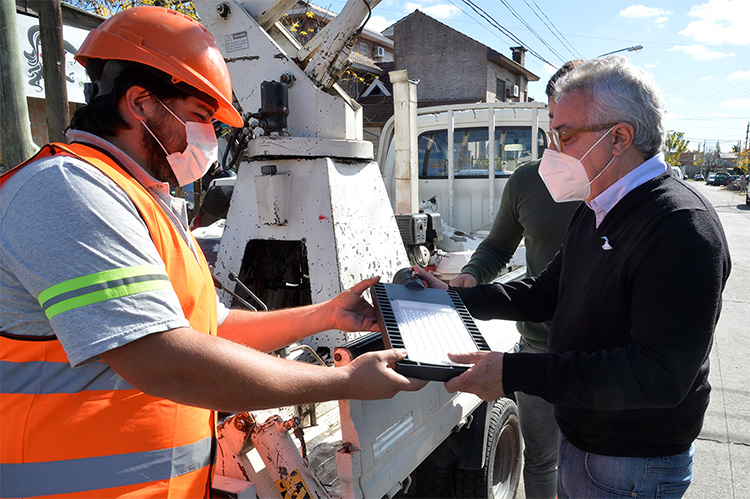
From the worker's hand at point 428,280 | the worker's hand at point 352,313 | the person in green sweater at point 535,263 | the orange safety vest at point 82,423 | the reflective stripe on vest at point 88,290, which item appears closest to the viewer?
the reflective stripe on vest at point 88,290

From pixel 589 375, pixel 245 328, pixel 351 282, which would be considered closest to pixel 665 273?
pixel 589 375

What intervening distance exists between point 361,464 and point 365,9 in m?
2.62

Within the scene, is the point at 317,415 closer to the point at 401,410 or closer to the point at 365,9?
the point at 401,410

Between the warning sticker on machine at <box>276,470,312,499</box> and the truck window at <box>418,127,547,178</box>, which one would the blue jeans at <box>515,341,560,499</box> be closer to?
the warning sticker on machine at <box>276,470,312,499</box>

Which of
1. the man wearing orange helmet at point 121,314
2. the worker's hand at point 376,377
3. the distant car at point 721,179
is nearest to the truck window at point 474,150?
the worker's hand at point 376,377

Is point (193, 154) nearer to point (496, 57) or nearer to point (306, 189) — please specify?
point (306, 189)

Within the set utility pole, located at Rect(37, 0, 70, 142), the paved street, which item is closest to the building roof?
the paved street

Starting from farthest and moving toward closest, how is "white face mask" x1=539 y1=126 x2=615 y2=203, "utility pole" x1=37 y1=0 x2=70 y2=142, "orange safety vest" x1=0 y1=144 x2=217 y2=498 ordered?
"utility pole" x1=37 y1=0 x2=70 y2=142
"white face mask" x1=539 y1=126 x2=615 y2=203
"orange safety vest" x1=0 y1=144 x2=217 y2=498

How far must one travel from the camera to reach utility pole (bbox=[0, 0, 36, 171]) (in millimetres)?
3471

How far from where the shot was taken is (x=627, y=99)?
1.69 metres

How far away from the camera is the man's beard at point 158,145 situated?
1.48m

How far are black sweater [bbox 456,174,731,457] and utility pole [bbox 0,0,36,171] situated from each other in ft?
11.6

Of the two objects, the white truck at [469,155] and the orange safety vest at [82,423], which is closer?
the orange safety vest at [82,423]

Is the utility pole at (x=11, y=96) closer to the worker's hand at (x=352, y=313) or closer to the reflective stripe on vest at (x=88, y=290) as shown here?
the worker's hand at (x=352, y=313)
